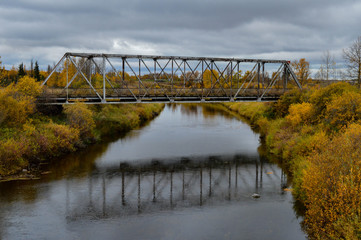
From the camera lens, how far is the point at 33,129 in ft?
101

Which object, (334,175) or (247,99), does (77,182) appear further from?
(247,99)

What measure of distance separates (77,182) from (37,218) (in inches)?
258

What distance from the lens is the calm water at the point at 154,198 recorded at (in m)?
18.0

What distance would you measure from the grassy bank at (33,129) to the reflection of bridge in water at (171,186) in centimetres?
553

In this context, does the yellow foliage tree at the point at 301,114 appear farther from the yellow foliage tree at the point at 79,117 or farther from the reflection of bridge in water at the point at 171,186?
the yellow foliage tree at the point at 79,117

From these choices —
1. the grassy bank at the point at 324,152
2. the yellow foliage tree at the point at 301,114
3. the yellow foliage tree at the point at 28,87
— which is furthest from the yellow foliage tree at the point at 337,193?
the yellow foliage tree at the point at 28,87

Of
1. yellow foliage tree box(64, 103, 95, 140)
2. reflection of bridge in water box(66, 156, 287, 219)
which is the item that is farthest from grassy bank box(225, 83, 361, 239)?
yellow foliage tree box(64, 103, 95, 140)

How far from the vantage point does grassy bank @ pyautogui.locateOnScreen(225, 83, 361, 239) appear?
15.3m

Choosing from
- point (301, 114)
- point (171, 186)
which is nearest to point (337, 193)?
point (171, 186)

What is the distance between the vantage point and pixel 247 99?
142 ft

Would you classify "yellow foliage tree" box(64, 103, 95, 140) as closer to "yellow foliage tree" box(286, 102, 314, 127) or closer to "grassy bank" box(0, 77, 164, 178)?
"grassy bank" box(0, 77, 164, 178)

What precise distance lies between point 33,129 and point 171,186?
13930mm

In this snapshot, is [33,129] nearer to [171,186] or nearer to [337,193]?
[171,186]

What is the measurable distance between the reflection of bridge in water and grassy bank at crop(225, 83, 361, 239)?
2688 mm
